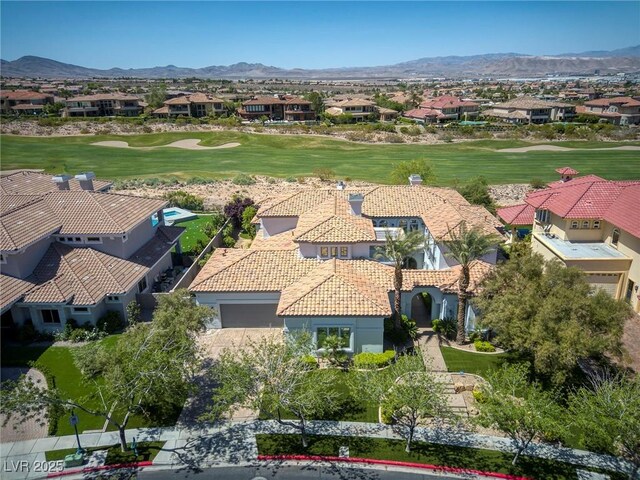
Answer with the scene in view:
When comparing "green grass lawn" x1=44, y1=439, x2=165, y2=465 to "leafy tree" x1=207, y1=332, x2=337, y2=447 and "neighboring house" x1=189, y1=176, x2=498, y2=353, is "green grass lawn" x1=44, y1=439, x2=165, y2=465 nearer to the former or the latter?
"leafy tree" x1=207, y1=332, x2=337, y2=447

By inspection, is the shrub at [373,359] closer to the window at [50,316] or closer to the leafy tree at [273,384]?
the leafy tree at [273,384]

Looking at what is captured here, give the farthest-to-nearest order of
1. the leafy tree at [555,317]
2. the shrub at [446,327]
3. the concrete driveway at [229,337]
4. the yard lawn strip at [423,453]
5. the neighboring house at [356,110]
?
the neighboring house at [356,110] → the shrub at [446,327] → the concrete driveway at [229,337] → the leafy tree at [555,317] → the yard lawn strip at [423,453]

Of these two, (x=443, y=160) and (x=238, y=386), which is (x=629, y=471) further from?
(x=443, y=160)

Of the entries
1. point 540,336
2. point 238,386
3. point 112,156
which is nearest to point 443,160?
point 112,156

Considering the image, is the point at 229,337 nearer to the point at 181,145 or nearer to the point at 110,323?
the point at 110,323

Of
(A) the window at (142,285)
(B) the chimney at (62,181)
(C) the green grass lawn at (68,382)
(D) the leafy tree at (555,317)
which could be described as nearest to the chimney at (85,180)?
(B) the chimney at (62,181)

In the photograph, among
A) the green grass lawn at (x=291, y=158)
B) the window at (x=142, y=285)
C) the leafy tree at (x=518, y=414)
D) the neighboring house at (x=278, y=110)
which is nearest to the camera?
the leafy tree at (x=518, y=414)
